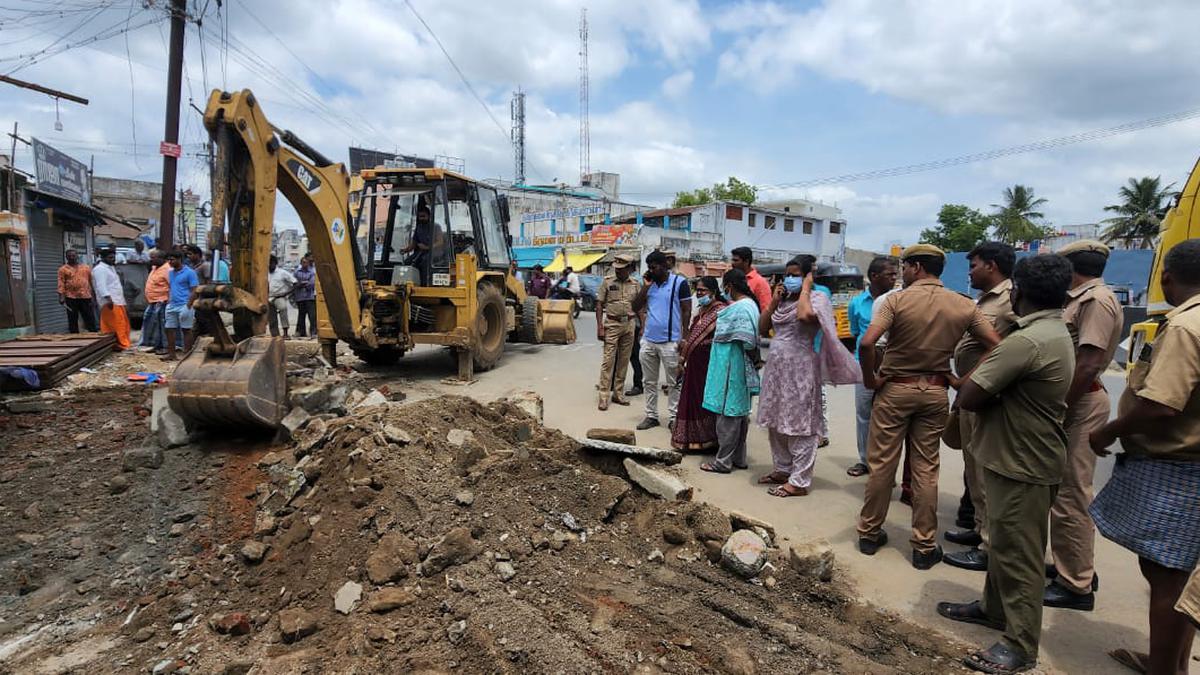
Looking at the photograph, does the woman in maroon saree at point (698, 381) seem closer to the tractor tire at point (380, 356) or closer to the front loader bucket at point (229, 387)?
the front loader bucket at point (229, 387)

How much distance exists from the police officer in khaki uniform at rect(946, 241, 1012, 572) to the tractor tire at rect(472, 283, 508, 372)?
611 cm

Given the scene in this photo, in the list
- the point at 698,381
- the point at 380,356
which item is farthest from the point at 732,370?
the point at 380,356

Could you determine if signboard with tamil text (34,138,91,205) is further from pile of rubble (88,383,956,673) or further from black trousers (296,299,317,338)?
pile of rubble (88,383,956,673)

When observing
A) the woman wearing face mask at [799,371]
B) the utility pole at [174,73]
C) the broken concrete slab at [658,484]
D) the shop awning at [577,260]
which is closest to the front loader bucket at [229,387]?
the broken concrete slab at [658,484]

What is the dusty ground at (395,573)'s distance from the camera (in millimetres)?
2414

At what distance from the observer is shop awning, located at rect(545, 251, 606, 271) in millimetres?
28734

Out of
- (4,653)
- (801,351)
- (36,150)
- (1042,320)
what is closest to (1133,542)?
(1042,320)

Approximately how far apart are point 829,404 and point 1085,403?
4348 mm

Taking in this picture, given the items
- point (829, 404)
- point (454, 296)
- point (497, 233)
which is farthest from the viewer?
point (497, 233)

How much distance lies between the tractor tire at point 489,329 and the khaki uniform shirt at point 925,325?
5.89m

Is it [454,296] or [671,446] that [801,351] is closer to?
[671,446]

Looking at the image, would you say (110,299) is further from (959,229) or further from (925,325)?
(959,229)

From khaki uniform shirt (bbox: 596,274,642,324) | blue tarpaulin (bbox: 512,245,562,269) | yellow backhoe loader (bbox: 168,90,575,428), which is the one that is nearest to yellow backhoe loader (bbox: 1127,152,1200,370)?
khaki uniform shirt (bbox: 596,274,642,324)

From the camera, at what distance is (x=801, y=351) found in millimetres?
4309
